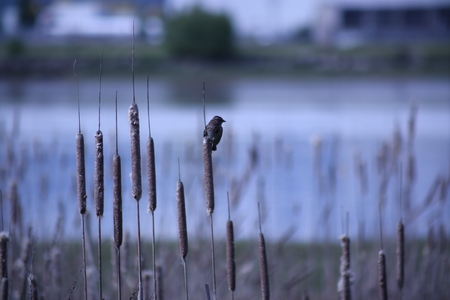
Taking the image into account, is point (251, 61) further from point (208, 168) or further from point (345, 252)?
point (208, 168)

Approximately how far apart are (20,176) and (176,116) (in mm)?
8308

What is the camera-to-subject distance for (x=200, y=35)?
67.1ft

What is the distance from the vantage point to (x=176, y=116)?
1147 centimetres

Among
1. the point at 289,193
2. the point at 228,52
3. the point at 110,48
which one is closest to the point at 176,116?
the point at 289,193

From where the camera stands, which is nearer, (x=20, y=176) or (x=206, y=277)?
(x=206, y=277)

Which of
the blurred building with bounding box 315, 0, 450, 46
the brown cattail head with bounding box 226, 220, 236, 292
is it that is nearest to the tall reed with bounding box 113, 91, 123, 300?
the brown cattail head with bounding box 226, 220, 236, 292

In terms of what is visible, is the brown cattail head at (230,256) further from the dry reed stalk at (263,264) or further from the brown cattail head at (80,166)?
the brown cattail head at (80,166)

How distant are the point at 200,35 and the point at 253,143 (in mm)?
17640

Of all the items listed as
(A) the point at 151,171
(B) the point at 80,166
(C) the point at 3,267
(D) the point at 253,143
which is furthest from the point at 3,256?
(D) the point at 253,143

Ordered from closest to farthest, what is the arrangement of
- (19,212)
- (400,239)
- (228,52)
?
1. (400,239)
2. (19,212)
3. (228,52)

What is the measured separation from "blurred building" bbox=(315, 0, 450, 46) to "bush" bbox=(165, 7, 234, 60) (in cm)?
528

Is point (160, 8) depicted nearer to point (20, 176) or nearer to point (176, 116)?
point (176, 116)

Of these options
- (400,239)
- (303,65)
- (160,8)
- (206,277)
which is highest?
(160,8)

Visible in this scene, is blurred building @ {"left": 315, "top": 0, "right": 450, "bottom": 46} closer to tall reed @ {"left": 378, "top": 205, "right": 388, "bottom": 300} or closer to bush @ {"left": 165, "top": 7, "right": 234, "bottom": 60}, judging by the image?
bush @ {"left": 165, "top": 7, "right": 234, "bottom": 60}
